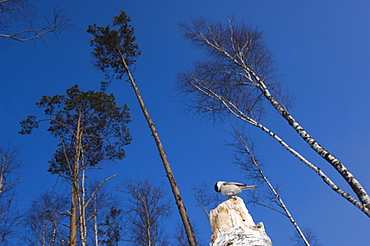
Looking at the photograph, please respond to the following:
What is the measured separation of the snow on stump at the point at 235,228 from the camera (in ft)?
7.49

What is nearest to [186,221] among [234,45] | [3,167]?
[234,45]

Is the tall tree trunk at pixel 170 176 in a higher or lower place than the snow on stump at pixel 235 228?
higher

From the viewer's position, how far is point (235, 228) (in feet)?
8.04

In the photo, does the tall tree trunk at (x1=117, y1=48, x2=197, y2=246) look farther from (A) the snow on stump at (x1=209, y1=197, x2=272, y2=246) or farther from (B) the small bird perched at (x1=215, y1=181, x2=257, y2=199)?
(A) the snow on stump at (x1=209, y1=197, x2=272, y2=246)

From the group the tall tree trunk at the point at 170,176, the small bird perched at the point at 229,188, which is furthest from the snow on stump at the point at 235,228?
the tall tree trunk at the point at 170,176

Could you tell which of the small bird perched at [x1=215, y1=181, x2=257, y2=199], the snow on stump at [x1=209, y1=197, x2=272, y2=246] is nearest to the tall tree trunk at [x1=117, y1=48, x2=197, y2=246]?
the small bird perched at [x1=215, y1=181, x2=257, y2=199]

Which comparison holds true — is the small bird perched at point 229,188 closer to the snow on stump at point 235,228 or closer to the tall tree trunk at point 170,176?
the snow on stump at point 235,228

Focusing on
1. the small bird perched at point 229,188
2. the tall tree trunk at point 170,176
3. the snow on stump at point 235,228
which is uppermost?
the tall tree trunk at point 170,176

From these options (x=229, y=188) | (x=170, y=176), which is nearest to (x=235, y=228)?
(x=229, y=188)

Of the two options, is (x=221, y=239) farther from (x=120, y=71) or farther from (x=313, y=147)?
(x=120, y=71)

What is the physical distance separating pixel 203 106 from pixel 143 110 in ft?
6.60

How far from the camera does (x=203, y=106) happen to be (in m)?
9.09

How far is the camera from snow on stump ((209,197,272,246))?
2.28 meters

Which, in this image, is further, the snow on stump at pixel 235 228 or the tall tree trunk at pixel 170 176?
the tall tree trunk at pixel 170 176
